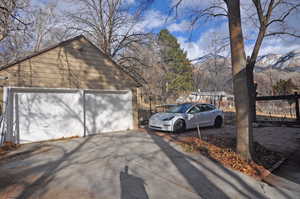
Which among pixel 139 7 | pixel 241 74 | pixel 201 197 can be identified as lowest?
pixel 201 197

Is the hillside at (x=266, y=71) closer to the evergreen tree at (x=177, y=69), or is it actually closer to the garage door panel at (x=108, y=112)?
the evergreen tree at (x=177, y=69)

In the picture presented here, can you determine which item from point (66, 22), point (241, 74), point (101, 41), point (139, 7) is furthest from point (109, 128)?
point (66, 22)

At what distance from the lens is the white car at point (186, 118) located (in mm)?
8062

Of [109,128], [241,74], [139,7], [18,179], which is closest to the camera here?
[18,179]

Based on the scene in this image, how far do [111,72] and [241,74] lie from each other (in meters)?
6.15

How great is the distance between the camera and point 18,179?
3.56 metres

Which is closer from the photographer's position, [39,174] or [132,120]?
[39,174]

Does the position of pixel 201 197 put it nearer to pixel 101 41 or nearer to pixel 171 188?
pixel 171 188

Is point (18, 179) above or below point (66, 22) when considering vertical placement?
below

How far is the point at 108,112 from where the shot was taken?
8.86 meters

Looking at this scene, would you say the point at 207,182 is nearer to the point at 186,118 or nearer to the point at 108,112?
the point at 186,118

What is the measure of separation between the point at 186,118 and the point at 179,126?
1.80 feet

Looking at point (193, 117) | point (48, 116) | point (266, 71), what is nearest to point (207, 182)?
point (193, 117)

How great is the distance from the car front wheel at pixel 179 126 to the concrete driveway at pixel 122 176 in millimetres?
2469
